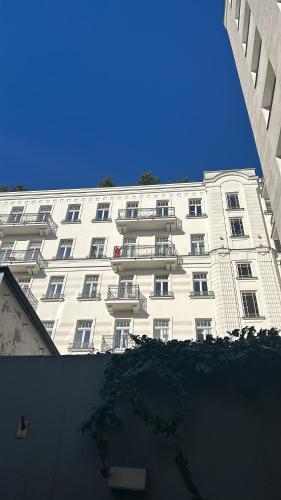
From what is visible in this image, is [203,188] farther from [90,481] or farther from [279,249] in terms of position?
[90,481]

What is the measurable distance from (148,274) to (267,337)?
722 inches

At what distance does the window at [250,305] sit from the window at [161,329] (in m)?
4.79

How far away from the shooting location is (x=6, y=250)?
87.1ft

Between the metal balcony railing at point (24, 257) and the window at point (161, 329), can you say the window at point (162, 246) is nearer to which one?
the window at point (161, 329)

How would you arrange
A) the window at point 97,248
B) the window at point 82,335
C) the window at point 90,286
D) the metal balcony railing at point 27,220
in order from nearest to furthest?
the window at point 82,335 → the window at point 90,286 → the window at point 97,248 → the metal balcony railing at point 27,220

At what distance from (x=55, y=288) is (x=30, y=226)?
5.74 meters

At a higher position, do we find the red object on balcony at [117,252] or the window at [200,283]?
the red object on balcony at [117,252]

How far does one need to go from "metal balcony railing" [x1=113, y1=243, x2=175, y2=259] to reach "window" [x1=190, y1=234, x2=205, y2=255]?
1448 mm

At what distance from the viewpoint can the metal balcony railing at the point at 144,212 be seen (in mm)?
27234

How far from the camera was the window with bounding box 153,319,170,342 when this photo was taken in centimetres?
2115

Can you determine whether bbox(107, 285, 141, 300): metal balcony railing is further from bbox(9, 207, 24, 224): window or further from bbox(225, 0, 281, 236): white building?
bbox(225, 0, 281, 236): white building

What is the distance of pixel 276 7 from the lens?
337 inches

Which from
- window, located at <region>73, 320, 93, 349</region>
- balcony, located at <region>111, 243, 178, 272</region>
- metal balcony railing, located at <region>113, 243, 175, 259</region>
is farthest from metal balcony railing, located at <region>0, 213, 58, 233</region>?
window, located at <region>73, 320, 93, 349</region>

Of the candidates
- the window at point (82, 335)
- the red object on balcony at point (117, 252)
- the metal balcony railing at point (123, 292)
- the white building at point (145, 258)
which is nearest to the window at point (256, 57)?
the white building at point (145, 258)
